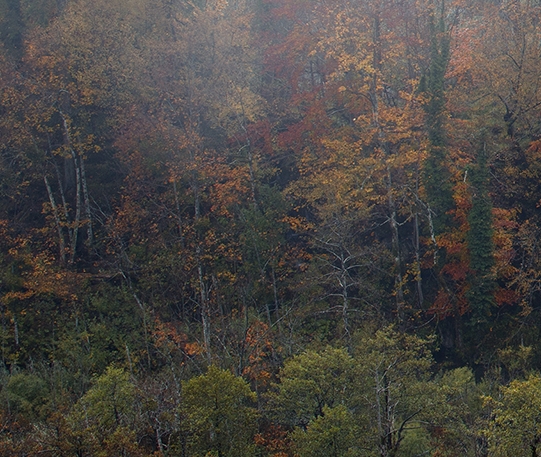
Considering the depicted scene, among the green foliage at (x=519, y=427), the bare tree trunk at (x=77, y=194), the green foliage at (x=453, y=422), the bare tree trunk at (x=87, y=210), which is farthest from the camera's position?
the bare tree trunk at (x=87, y=210)

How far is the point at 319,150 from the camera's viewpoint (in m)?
23.2

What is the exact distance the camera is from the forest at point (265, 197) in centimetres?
1897

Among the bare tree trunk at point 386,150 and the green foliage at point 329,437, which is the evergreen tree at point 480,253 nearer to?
the bare tree trunk at point 386,150

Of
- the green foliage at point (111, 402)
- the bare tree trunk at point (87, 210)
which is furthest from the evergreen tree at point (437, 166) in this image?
the bare tree trunk at point (87, 210)

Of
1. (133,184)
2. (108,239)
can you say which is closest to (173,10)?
(133,184)

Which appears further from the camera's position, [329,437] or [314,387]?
[314,387]

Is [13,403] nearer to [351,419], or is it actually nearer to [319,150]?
[351,419]

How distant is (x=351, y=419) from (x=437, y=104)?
41.9 ft

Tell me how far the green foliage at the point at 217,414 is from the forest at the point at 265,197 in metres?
1.81

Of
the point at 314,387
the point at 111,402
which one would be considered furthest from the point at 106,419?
the point at 314,387

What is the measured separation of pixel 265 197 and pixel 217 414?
38.0ft

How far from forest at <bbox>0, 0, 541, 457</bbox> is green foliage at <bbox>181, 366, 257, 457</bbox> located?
181 cm

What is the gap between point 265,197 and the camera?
903 inches

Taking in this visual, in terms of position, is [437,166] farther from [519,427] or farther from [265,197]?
[519,427]
